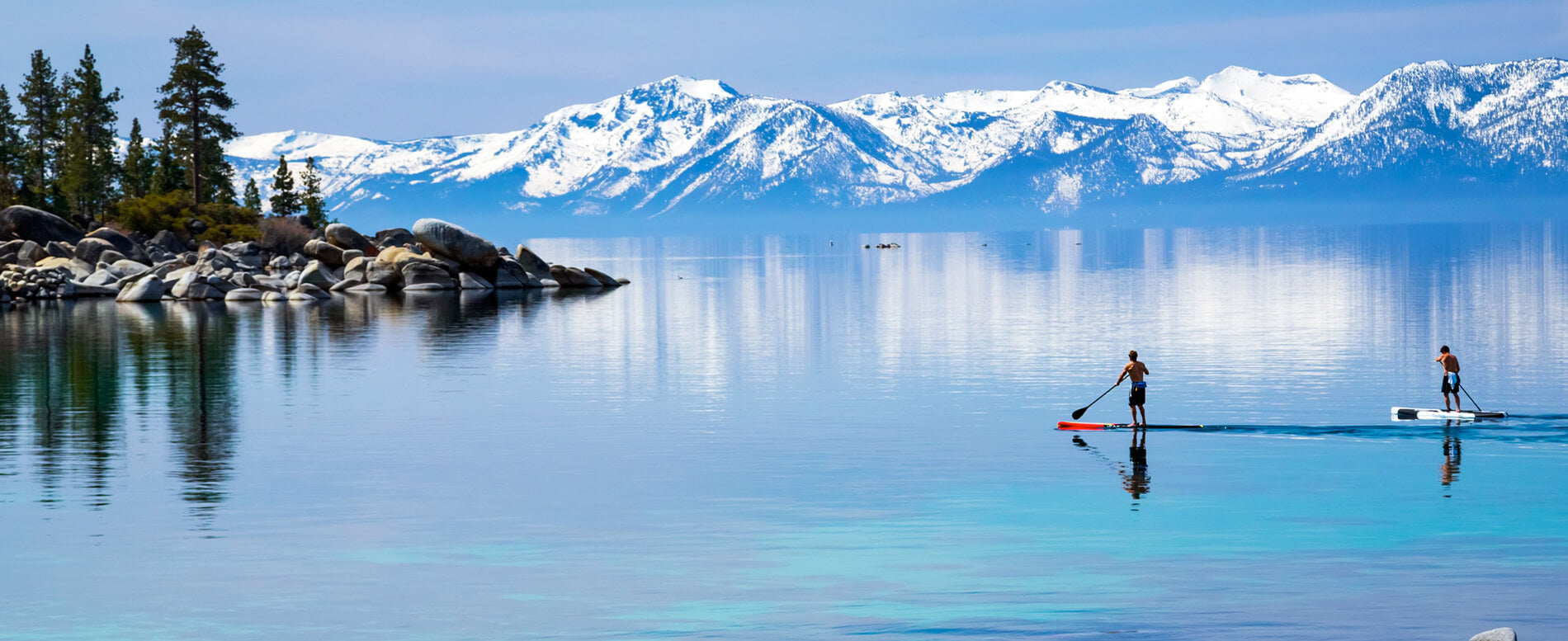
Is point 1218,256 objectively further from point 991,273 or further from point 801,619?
point 801,619

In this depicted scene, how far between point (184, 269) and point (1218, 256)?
10985cm

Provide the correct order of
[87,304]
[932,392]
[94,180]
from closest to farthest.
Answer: [932,392]
[87,304]
[94,180]

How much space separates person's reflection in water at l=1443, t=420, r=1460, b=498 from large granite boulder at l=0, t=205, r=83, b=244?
87.9 meters

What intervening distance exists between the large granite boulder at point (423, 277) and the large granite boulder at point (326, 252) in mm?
7665

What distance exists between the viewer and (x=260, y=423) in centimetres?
3234

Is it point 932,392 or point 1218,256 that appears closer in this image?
point 932,392

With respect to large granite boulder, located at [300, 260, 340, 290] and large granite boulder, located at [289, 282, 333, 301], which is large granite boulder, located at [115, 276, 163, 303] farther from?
large granite boulder, located at [300, 260, 340, 290]

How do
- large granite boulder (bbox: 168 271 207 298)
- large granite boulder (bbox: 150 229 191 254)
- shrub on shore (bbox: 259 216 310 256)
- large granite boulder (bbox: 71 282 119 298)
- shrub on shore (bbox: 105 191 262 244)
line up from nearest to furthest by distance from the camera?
large granite boulder (bbox: 168 271 207 298), large granite boulder (bbox: 71 282 119 298), large granite boulder (bbox: 150 229 191 254), shrub on shore (bbox: 105 191 262 244), shrub on shore (bbox: 259 216 310 256)

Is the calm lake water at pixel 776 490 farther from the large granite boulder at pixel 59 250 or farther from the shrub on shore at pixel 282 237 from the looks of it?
the shrub on shore at pixel 282 237

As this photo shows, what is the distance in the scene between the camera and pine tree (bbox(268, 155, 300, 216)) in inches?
4818

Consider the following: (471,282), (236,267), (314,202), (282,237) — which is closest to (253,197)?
(314,202)

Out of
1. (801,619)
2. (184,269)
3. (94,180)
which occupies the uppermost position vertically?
(94,180)

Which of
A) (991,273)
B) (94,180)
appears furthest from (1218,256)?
(94,180)

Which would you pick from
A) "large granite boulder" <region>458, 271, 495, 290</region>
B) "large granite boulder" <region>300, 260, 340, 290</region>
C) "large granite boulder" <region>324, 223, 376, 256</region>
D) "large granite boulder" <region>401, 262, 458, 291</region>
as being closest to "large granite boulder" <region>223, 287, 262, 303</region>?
"large granite boulder" <region>300, 260, 340, 290</region>
